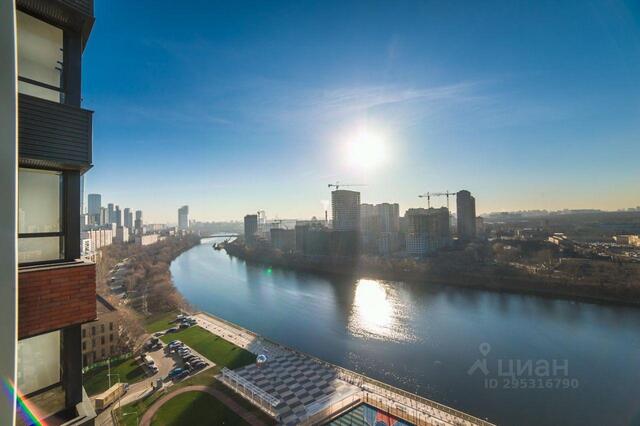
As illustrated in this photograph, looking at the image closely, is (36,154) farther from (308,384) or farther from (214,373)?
(214,373)

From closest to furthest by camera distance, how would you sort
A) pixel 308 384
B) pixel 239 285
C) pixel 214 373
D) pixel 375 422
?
pixel 375 422 < pixel 308 384 < pixel 214 373 < pixel 239 285

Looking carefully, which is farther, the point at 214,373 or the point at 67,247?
the point at 214,373

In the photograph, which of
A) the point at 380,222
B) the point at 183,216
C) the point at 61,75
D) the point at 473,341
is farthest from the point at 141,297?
the point at 183,216

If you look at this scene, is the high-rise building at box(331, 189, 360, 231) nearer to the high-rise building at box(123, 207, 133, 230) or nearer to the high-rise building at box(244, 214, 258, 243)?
the high-rise building at box(244, 214, 258, 243)

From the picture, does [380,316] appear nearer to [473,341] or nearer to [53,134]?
[473,341]

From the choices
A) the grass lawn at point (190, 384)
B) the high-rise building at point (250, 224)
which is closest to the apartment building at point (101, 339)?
the grass lawn at point (190, 384)

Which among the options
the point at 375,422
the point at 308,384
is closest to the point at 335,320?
the point at 308,384

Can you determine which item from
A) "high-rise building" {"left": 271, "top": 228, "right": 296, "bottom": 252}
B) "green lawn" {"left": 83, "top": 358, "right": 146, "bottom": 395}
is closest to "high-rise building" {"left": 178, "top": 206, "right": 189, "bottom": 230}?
"high-rise building" {"left": 271, "top": 228, "right": 296, "bottom": 252}

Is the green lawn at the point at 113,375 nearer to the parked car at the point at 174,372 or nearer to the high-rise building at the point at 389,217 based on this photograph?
the parked car at the point at 174,372
